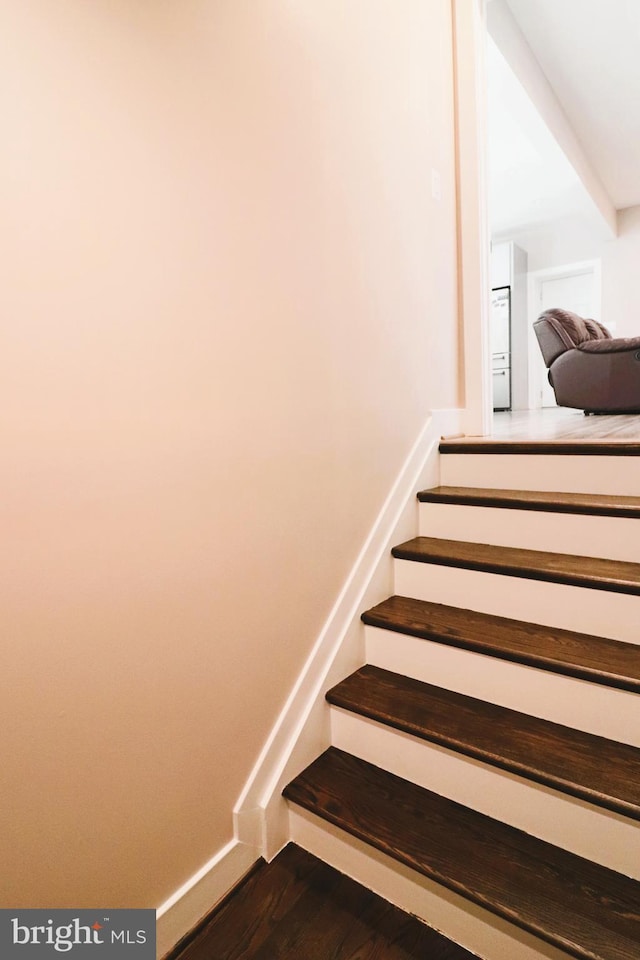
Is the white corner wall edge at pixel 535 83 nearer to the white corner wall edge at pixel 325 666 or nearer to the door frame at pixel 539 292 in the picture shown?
the door frame at pixel 539 292

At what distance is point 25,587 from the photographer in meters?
0.79

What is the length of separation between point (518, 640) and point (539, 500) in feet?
1.63

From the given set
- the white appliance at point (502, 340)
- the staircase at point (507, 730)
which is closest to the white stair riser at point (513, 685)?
the staircase at point (507, 730)

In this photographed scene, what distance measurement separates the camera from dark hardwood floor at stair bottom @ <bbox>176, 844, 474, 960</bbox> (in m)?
0.97

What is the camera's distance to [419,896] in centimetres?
105

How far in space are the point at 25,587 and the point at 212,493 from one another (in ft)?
1.37

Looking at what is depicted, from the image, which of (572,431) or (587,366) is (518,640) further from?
(587,366)

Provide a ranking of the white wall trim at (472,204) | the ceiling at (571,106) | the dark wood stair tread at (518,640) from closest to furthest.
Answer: the dark wood stair tread at (518,640) → the white wall trim at (472,204) → the ceiling at (571,106)

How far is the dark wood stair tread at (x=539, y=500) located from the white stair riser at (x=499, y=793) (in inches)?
32.0

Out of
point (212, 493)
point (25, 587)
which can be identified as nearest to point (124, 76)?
point (212, 493)

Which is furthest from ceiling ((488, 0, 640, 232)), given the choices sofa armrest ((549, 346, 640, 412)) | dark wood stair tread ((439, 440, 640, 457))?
dark wood stair tread ((439, 440, 640, 457))

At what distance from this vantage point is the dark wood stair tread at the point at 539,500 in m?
1.49

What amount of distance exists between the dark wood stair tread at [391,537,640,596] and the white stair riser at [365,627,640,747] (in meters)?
0.28

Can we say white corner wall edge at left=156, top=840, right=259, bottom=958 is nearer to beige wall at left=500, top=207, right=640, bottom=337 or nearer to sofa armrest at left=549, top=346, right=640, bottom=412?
sofa armrest at left=549, top=346, right=640, bottom=412
